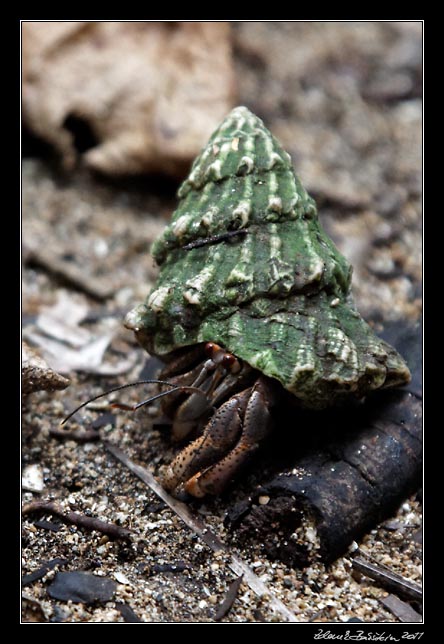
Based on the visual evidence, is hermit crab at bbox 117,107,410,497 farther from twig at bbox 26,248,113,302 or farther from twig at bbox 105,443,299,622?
twig at bbox 26,248,113,302

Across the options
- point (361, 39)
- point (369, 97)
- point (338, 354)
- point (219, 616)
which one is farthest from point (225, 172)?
point (361, 39)

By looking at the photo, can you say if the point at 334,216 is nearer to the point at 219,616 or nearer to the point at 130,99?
the point at 130,99

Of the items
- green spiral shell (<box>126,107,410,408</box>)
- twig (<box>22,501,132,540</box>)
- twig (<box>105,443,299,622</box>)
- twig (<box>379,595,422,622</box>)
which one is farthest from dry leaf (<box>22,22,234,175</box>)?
twig (<box>379,595,422,622</box>)

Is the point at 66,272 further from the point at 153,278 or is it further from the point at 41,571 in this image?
the point at 41,571

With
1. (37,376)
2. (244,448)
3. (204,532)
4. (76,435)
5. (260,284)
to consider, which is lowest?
(204,532)

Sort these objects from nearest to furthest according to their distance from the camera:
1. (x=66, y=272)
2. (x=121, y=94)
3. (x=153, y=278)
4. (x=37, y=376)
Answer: (x=37, y=376) → (x=66, y=272) → (x=153, y=278) → (x=121, y=94)

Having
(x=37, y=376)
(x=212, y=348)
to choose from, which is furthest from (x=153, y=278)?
(x=212, y=348)

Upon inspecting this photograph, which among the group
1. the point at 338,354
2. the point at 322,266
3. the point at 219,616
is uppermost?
the point at 322,266
